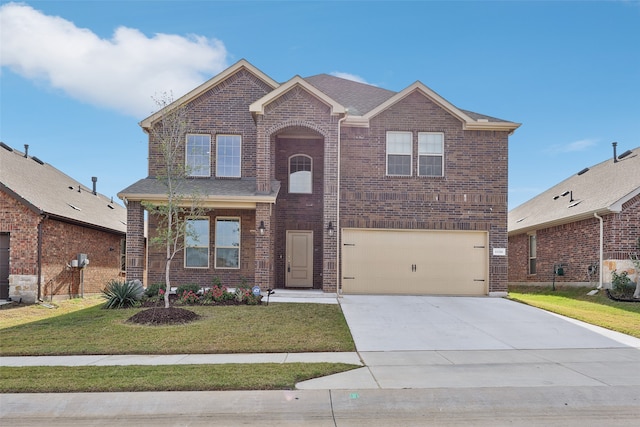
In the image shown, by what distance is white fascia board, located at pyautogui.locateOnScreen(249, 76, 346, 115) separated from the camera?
1612 centimetres

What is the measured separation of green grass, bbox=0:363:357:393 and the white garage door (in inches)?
350

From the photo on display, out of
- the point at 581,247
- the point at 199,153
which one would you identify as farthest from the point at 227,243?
the point at 581,247

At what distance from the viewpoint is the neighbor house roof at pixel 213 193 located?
622 inches

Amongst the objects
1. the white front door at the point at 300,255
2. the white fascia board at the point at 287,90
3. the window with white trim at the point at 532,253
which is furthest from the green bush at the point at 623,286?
the white fascia board at the point at 287,90

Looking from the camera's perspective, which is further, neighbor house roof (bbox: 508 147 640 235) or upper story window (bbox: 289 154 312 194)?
upper story window (bbox: 289 154 312 194)

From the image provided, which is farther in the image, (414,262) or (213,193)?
(414,262)

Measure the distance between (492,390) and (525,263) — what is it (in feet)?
60.4

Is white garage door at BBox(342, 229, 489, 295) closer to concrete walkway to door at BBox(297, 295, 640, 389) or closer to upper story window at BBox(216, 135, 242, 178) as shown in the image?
concrete walkway to door at BBox(297, 295, 640, 389)

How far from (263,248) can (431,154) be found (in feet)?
21.6

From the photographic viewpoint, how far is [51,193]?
19359mm

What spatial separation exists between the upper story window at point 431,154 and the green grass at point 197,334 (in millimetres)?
6395

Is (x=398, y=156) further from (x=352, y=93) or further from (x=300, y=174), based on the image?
(x=352, y=93)

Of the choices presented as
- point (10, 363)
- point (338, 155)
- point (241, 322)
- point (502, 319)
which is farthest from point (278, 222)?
point (10, 363)

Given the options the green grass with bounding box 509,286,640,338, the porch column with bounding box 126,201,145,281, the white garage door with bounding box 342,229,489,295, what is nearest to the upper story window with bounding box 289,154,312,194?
the white garage door with bounding box 342,229,489,295
